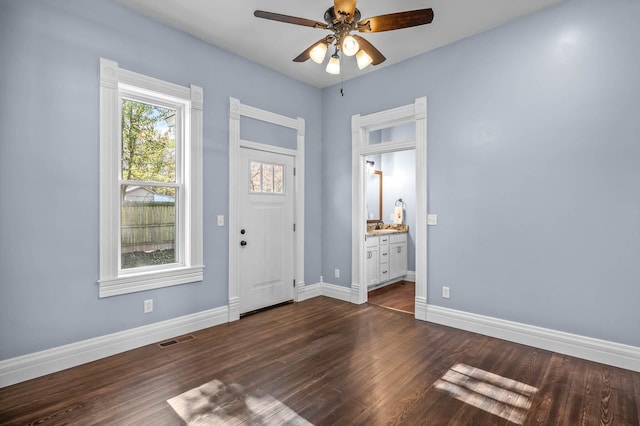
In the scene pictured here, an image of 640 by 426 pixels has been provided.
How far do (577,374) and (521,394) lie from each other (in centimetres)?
70

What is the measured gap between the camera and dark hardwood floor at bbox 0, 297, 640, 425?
2082 mm

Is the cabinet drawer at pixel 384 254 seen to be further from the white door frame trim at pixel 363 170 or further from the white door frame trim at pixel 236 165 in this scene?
the white door frame trim at pixel 236 165

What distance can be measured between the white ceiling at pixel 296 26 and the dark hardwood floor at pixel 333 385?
3247 mm

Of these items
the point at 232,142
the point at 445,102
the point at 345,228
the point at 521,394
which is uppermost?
the point at 445,102

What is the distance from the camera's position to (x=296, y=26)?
3.35 meters

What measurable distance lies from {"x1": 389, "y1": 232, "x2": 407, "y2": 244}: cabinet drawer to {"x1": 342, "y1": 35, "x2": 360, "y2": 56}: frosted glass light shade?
3.68 metres

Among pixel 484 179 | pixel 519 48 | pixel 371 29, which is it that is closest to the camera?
pixel 371 29

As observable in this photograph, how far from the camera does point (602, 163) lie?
112 inches

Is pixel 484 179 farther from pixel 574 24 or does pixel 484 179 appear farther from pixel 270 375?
pixel 270 375

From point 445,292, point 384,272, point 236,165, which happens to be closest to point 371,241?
point 384,272

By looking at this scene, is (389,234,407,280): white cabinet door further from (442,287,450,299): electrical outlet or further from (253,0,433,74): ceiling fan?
(253,0,433,74): ceiling fan

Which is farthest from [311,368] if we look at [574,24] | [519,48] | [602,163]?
[574,24]

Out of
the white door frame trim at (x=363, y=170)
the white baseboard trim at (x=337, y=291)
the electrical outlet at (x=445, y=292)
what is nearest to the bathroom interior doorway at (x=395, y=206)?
the white baseboard trim at (x=337, y=291)

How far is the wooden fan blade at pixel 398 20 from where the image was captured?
227cm
